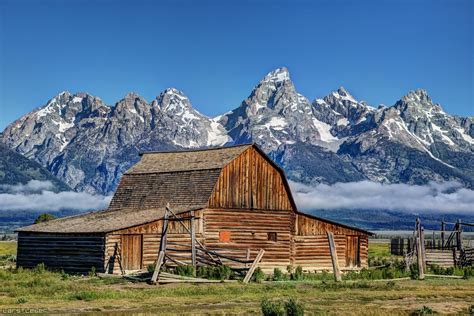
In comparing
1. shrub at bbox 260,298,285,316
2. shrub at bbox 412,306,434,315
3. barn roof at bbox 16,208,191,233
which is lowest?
shrub at bbox 412,306,434,315

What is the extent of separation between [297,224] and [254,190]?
167 inches

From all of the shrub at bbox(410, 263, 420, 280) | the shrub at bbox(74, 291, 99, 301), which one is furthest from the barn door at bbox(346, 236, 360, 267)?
the shrub at bbox(74, 291, 99, 301)

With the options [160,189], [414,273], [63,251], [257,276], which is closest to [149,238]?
[63,251]

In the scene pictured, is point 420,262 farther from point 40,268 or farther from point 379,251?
point 379,251

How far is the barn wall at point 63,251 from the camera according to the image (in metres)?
46.9

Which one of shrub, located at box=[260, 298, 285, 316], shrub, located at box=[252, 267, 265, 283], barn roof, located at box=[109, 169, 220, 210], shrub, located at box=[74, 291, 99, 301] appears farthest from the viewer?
barn roof, located at box=[109, 169, 220, 210]

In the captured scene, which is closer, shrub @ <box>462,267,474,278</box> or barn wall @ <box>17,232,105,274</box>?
shrub @ <box>462,267,474,278</box>

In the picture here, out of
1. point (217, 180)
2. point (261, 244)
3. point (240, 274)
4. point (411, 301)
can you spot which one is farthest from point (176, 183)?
point (411, 301)

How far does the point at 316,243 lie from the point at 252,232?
17.4 ft

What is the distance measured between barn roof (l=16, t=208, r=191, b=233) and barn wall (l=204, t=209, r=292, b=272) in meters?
3.18

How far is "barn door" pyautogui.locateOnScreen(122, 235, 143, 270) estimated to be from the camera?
4709 cm

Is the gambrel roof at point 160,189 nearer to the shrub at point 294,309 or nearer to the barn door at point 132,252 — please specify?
the barn door at point 132,252

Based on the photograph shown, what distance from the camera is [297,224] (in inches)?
2179

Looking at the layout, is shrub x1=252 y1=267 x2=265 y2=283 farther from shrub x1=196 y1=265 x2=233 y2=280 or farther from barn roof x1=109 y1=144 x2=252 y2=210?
barn roof x1=109 y1=144 x2=252 y2=210
